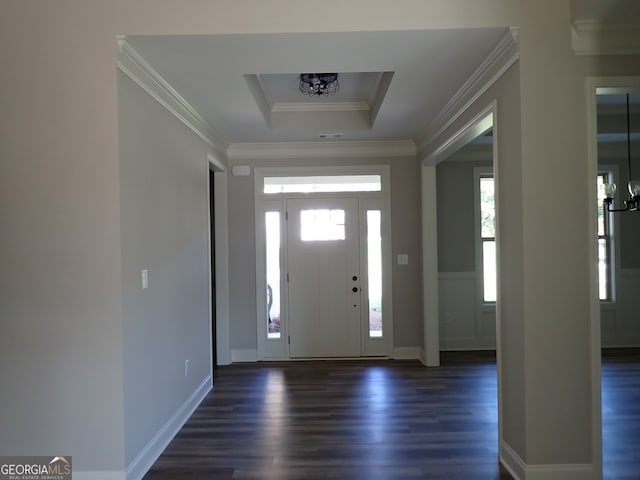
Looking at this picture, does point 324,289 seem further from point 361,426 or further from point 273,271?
point 361,426

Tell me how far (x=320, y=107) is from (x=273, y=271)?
6.65 ft

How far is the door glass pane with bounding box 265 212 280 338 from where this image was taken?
504 centimetres

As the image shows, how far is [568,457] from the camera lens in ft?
7.52

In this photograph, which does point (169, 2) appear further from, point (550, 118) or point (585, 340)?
point (585, 340)

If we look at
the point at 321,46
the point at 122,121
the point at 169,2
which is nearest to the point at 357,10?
the point at 321,46

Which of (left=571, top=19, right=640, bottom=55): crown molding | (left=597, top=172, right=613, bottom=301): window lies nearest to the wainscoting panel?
(left=597, top=172, right=613, bottom=301): window

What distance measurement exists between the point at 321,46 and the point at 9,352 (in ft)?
8.18

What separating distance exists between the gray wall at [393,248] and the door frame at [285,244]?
0.20 feet

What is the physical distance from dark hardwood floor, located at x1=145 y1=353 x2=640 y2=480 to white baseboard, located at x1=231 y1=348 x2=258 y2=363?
33 cm

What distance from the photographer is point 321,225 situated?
503cm

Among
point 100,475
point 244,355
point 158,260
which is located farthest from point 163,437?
point 244,355

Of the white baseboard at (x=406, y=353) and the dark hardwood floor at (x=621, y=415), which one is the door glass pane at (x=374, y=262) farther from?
the dark hardwood floor at (x=621, y=415)

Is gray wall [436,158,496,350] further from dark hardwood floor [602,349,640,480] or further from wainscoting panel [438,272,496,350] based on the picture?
dark hardwood floor [602,349,640,480]

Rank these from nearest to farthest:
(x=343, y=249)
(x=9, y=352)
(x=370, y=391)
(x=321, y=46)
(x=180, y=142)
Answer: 1. (x=9, y=352)
2. (x=321, y=46)
3. (x=180, y=142)
4. (x=370, y=391)
5. (x=343, y=249)
